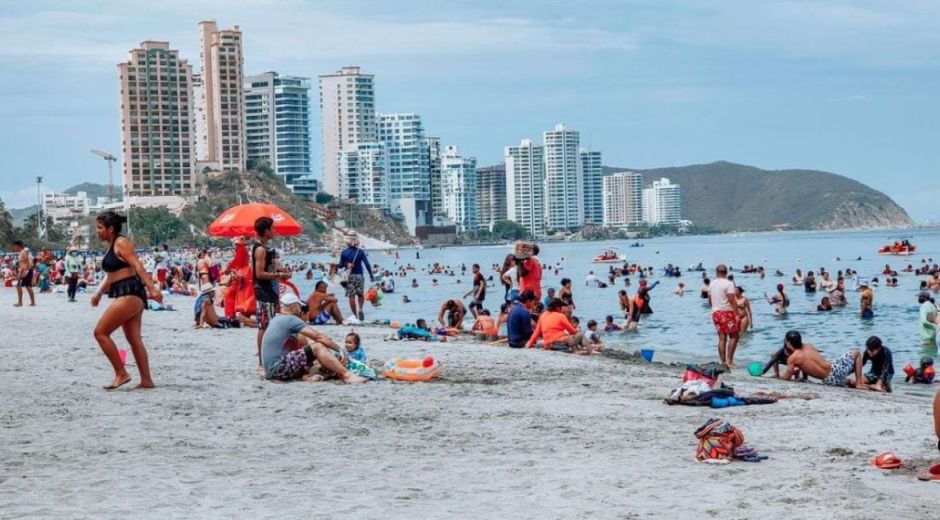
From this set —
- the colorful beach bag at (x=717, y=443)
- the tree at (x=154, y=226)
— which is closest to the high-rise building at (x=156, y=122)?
the tree at (x=154, y=226)

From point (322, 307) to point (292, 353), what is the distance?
1003cm

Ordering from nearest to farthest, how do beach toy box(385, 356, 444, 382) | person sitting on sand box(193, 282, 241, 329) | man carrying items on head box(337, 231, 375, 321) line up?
beach toy box(385, 356, 444, 382)
person sitting on sand box(193, 282, 241, 329)
man carrying items on head box(337, 231, 375, 321)

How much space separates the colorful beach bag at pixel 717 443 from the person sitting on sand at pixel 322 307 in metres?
14.4

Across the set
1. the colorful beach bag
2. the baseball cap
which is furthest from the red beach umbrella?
the colorful beach bag

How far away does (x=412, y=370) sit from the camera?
12.7m

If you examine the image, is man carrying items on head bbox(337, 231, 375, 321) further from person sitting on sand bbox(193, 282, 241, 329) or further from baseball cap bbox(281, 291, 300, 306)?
baseball cap bbox(281, 291, 300, 306)

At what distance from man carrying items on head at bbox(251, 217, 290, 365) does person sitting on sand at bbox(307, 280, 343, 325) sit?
906cm

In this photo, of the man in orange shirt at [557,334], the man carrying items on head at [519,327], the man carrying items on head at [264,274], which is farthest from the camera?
the man carrying items on head at [519,327]

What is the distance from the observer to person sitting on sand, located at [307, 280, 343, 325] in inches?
872

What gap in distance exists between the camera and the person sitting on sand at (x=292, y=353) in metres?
12.2

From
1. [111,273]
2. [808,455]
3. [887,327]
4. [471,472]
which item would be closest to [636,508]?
[471,472]

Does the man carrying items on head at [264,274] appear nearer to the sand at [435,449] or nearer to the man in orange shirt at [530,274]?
the sand at [435,449]

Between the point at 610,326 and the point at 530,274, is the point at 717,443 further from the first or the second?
the point at 610,326

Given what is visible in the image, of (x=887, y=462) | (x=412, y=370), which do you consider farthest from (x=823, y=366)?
(x=887, y=462)
